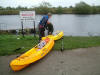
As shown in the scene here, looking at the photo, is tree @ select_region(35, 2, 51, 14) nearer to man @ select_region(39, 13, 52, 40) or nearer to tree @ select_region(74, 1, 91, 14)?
tree @ select_region(74, 1, 91, 14)

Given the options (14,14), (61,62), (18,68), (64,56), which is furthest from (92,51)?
(14,14)

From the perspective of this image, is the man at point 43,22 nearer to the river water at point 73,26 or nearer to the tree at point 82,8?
the river water at point 73,26

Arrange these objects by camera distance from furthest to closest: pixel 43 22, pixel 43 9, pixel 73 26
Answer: pixel 43 9 → pixel 73 26 → pixel 43 22

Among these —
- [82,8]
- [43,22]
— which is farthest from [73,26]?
[82,8]

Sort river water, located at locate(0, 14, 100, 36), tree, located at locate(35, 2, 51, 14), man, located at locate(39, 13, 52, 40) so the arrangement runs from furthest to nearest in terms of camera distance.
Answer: tree, located at locate(35, 2, 51, 14) < river water, located at locate(0, 14, 100, 36) < man, located at locate(39, 13, 52, 40)

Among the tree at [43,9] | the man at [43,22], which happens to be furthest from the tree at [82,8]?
the man at [43,22]

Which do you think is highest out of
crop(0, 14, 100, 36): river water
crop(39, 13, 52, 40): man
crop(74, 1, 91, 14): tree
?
crop(74, 1, 91, 14): tree

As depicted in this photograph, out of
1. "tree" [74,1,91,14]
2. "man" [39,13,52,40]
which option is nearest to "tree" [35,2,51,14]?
"tree" [74,1,91,14]

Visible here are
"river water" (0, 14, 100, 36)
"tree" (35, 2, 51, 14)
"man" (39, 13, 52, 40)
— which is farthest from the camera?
"tree" (35, 2, 51, 14)

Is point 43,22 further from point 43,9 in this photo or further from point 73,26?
point 43,9

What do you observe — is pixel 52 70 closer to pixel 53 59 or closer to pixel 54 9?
pixel 53 59

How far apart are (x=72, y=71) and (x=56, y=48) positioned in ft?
8.64

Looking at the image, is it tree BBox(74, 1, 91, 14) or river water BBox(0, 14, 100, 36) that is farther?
tree BBox(74, 1, 91, 14)

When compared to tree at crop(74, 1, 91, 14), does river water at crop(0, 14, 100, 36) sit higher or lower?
lower
